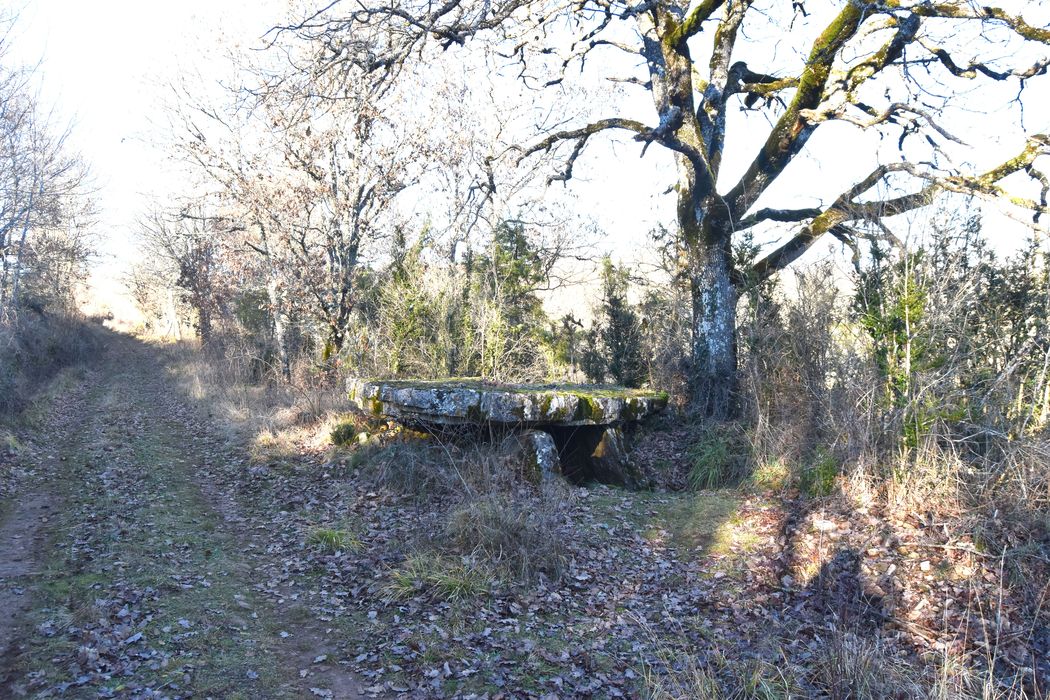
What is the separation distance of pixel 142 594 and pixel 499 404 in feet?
13.6

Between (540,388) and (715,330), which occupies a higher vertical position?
(715,330)

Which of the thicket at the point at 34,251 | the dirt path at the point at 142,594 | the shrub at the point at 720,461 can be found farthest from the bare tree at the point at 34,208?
the shrub at the point at 720,461

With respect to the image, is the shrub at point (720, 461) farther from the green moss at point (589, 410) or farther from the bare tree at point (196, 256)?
the bare tree at point (196, 256)

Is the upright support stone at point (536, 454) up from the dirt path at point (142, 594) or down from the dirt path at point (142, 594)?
up

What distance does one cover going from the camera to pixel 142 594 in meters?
5.48

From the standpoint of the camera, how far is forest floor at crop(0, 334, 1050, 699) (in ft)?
14.3

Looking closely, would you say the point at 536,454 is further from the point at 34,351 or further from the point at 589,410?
the point at 34,351

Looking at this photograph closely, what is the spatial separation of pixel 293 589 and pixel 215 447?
20.9ft

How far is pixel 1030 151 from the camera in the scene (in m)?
8.41

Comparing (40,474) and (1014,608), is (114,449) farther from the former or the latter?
(1014,608)

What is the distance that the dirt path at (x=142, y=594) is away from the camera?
14.3 feet

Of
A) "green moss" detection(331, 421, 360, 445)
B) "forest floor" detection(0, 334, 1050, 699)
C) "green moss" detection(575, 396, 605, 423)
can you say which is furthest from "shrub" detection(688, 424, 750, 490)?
"green moss" detection(331, 421, 360, 445)

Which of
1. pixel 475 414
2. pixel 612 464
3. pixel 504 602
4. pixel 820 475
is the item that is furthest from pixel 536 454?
pixel 820 475

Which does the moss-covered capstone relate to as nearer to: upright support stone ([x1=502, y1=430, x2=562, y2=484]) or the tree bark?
upright support stone ([x1=502, y1=430, x2=562, y2=484])
